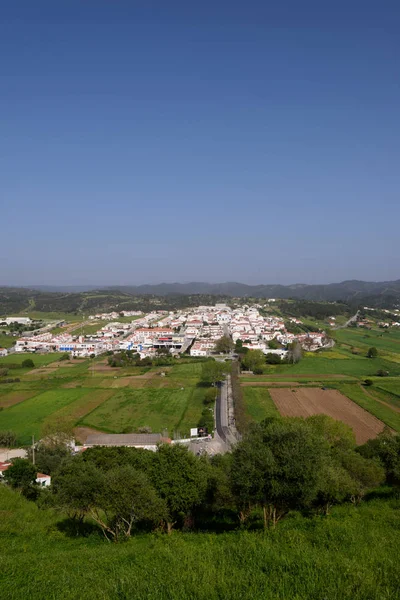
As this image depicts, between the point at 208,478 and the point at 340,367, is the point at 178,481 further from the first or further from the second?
the point at 340,367

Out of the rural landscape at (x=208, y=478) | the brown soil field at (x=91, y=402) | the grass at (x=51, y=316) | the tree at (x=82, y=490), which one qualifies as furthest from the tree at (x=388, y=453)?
the grass at (x=51, y=316)

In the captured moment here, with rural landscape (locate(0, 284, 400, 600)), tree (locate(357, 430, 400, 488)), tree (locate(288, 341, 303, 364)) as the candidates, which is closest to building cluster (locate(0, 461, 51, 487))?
rural landscape (locate(0, 284, 400, 600))

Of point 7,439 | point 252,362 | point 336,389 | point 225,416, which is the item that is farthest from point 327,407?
point 7,439

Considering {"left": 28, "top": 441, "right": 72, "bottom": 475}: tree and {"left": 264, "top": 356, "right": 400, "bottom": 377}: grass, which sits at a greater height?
{"left": 28, "top": 441, "right": 72, "bottom": 475}: tree

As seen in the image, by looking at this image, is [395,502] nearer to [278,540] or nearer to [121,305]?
[278,540]

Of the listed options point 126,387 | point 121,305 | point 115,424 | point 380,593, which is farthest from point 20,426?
point 121,305

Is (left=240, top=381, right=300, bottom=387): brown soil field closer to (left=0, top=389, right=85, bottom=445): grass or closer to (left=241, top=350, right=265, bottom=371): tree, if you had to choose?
(left=241, top=350, right=265, bottom=371): tree
